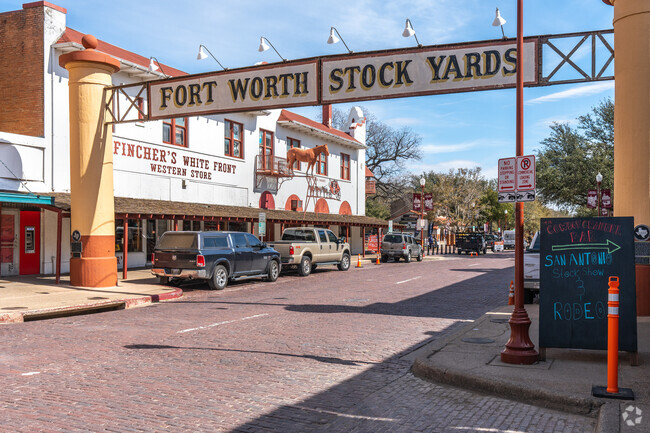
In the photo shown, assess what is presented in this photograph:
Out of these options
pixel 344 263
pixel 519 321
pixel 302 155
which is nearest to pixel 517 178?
pixel 519 321

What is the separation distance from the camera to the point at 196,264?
17344 mm

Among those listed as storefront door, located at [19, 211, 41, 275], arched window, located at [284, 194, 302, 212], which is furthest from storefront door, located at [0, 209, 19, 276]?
arched window, located at [284, 194, 302, 212]

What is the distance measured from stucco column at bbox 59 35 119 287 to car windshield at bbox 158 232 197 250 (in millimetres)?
1677

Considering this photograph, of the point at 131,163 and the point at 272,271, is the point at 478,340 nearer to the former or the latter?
the point at 272,271

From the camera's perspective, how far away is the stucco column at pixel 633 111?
11352 mm

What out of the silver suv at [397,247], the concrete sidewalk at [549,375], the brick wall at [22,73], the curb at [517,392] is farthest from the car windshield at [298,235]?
the curb at [517,392]

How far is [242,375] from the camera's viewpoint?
7.17 meters

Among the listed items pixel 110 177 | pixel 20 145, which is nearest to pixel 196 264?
pixel 110 177

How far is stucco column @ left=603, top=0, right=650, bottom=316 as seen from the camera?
1135 cm

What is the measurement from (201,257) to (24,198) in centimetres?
544

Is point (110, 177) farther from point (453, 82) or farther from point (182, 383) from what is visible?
point (182, 383)

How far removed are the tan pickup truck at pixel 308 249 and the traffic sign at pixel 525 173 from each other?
16082mm

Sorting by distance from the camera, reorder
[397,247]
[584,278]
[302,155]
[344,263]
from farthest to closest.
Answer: [397,247] → [302,155] → [344,263] → [584,278]

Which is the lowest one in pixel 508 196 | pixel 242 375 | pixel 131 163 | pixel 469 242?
pixel 242 375
